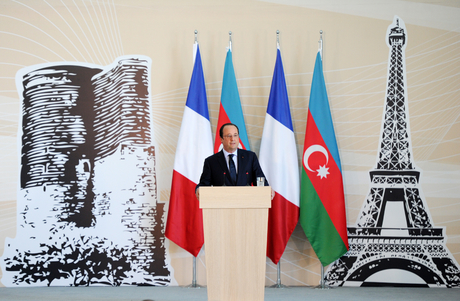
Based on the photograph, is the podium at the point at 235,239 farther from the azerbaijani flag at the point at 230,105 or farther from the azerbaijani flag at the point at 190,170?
the azerbaijani flag at the point at 230,105

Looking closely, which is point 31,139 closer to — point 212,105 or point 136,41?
point 136,41

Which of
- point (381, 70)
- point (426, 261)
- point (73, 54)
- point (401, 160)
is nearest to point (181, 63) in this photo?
point (73, 54)

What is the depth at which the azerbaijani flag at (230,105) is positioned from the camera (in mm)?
4656

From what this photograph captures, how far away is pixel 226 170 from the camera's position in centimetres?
354

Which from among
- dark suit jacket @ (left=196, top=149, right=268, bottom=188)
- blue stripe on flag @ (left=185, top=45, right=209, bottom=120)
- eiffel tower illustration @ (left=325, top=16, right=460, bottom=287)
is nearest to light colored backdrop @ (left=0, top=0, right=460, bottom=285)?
eiffel tower illustration @ (left=325, top=16, right=460, bottom=287)

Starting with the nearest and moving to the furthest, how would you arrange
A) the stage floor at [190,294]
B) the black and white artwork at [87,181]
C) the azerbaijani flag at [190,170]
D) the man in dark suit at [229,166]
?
the man in dark suit at [229,166] → the stage floor at [190,294] → the azerbaijani flag at [190,170] → the black and white artwork at [87,181]

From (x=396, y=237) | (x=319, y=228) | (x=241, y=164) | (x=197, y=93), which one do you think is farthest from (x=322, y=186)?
(x=197, y=93)

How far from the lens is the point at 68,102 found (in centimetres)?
491

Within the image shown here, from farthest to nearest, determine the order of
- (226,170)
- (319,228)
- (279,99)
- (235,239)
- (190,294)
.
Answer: (279,99)
(319,228)
(190,294)
(226,170)
(235,239)

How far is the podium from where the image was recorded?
2898 millimetres

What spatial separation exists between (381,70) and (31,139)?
14.4 ft

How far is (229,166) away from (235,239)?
2.67ft

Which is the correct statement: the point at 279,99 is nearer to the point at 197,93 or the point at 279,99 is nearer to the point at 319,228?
the point at 197,93

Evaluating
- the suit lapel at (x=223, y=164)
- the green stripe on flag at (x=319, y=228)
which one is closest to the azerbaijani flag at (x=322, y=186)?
the green stripe on flag at (x=319, y=228)
